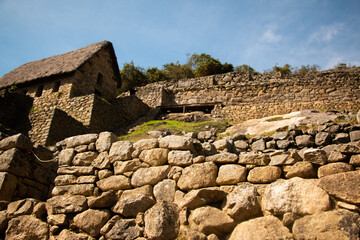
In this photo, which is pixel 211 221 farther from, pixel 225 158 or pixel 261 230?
pixel 225 158

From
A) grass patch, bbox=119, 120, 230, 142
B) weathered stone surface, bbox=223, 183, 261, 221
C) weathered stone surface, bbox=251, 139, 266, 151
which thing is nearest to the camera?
weathered stone surface, bbox=223, 183, 261, 221

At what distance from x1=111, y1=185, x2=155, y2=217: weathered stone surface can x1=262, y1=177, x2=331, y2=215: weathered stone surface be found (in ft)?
5.70

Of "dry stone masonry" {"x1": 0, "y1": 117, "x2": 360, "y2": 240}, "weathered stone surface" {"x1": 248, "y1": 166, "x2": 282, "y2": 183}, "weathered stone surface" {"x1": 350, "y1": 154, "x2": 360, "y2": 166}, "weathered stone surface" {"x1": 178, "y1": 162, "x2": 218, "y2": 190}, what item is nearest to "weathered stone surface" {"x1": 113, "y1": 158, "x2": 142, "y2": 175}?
"dry stone masonry" {"x1": 0, "y1": 117, "x2": 360, "y2": 240}

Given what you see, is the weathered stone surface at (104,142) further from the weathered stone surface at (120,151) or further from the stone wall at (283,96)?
the stone wall at (283,96)

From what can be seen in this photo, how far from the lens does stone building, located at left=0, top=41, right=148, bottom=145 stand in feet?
43.0

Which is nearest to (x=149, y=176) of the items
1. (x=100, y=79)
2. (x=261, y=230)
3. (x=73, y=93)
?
(x=261, y=230)

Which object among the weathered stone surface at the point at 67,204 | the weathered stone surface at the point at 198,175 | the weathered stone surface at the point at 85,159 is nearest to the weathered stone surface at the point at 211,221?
the weathered stone surface at the point at 198,175

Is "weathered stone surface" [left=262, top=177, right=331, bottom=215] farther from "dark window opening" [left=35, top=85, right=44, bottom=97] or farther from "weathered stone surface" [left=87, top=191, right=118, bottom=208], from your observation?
"dark window opening" [left=35, top=85, right=44, bottom=97]

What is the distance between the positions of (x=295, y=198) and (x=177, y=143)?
2.06 metres

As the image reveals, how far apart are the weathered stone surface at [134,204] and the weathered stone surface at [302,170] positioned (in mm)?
2088

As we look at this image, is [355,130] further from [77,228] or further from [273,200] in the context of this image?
[77,228]

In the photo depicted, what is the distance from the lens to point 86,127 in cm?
1394

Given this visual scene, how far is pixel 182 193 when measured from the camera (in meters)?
3.99

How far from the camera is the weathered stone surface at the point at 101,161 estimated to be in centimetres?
480
